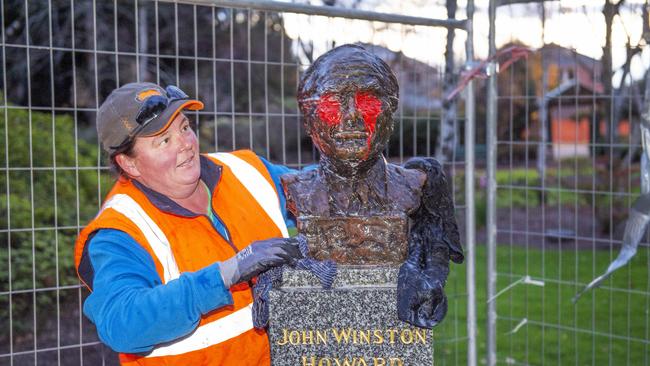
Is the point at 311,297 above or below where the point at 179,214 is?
below

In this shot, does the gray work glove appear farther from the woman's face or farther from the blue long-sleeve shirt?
the woman's face

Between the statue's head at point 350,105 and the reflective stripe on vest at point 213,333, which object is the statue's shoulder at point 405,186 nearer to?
the statue's head at point 350,105

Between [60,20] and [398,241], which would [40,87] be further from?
[398,241]

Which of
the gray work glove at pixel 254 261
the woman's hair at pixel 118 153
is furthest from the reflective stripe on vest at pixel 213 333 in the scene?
the woman's hair at pixel 118 153

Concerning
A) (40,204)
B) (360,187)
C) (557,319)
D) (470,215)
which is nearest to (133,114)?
(360,187)

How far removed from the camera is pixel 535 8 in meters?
5.21

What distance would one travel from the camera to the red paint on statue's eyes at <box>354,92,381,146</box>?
2.49 metres

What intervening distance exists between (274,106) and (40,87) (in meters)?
2.88

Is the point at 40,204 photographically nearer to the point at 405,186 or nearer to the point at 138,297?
the point at 138,297

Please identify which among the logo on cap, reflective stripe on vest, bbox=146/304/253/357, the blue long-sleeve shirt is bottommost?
reflective stripe on vest, bbox=146/304/253/357

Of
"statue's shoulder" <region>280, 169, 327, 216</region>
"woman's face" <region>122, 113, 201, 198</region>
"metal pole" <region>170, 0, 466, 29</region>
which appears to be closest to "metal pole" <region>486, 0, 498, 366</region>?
"metal pole" <region>170, 0, 466, 29</region>

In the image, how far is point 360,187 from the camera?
8.61ft

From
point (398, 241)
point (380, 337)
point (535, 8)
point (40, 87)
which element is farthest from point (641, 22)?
point (40, 87)

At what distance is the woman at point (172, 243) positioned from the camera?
232 centimetres
